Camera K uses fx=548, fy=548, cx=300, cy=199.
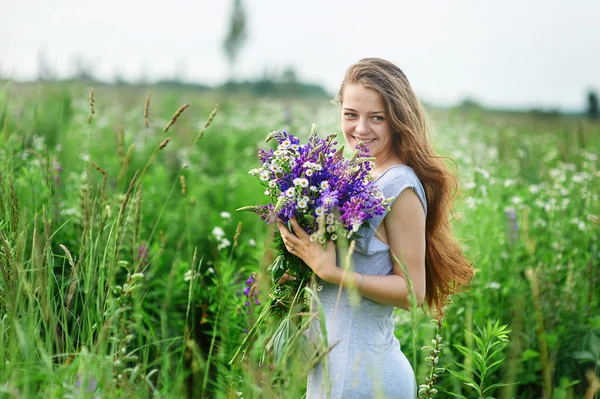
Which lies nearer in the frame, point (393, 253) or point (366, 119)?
point (393, 253)

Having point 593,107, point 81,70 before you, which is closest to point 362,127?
point 81,70

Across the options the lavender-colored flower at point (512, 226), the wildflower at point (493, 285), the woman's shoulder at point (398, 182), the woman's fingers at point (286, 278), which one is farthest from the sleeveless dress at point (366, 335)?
the lavender-colored flower at point (512, 226)

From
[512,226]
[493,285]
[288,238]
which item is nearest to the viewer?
[288,238]

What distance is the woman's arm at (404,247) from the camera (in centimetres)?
199

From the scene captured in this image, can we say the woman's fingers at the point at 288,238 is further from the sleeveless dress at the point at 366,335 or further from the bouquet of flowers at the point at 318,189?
the sleeveless dress at the point at 366,335

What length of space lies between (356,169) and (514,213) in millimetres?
2632

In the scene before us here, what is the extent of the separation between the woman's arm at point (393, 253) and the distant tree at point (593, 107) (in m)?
13.9

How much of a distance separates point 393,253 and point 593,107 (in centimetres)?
1716

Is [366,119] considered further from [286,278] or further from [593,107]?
[593,107]

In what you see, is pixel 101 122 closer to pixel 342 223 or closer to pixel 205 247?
pixel 205 247

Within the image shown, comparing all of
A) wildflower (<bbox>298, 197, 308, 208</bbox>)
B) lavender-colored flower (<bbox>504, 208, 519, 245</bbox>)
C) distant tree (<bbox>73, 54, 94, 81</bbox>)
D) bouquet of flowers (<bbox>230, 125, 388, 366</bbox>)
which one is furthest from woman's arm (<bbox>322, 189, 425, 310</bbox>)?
distant tree (<bbox>73, 54, 94, 81</bbox>)

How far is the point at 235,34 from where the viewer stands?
2531 cm

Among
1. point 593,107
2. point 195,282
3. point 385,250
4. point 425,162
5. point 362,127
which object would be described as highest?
point 593,107

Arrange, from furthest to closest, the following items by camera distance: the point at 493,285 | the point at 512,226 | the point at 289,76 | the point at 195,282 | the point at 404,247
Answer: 1. the point at 289,76
2. the point at 512,226
3. the point at 493,285
4. the point at 195,282
5. the point at 404,247
